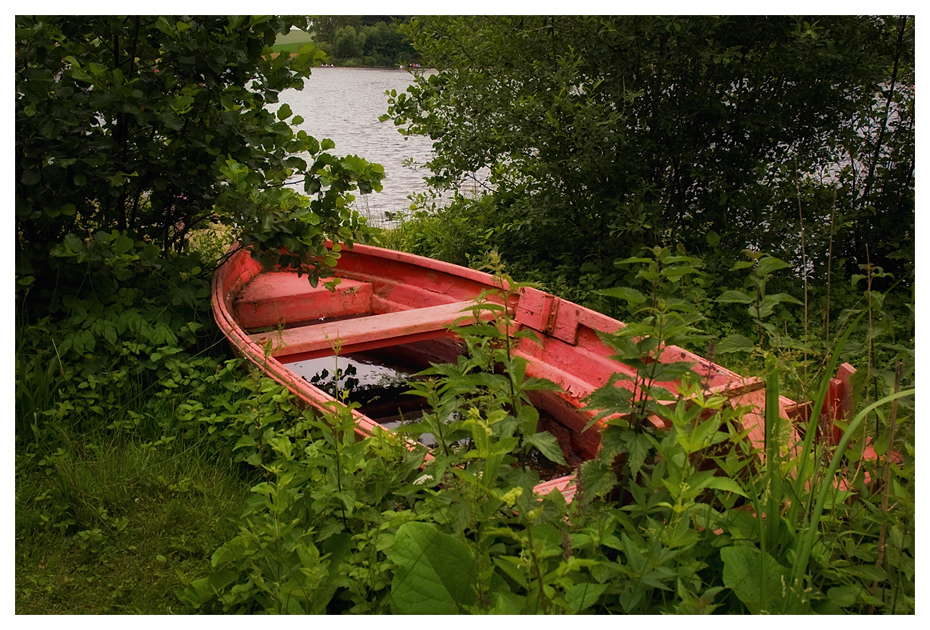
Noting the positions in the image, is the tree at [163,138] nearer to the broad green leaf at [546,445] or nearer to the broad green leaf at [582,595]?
the broad green leaf at [546,445]

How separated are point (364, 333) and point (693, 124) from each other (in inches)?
115

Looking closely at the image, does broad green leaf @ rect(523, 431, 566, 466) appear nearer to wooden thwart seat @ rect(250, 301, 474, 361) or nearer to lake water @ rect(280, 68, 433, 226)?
wooden thwart seat @ rect(250, 301, 474, 361)

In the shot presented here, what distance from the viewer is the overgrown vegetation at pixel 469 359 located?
191 centimetres

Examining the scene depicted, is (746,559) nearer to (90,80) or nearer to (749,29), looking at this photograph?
(90,80)

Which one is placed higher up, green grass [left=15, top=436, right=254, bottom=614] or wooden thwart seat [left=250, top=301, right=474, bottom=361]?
wooden thwart seat [left=250, top=301, right=474, bottom=361]

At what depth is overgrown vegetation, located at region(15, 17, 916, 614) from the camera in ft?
6.27

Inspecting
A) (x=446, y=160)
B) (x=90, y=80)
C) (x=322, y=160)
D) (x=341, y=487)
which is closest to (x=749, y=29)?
(x=446, y=160)

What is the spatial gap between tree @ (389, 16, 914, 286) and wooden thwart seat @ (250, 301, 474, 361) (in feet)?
5.22

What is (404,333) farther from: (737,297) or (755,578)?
(755,578)

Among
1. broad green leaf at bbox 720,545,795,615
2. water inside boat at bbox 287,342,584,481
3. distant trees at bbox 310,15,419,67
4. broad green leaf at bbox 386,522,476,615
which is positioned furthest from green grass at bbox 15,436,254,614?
distant trees at bbox 310,15,419,67

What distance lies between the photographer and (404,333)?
4.28 m

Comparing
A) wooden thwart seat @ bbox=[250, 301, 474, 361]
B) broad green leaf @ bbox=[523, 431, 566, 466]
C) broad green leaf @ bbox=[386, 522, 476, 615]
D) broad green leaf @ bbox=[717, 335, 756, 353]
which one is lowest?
wooden thwart seat @ bbox=[250, 301, 474, 361]

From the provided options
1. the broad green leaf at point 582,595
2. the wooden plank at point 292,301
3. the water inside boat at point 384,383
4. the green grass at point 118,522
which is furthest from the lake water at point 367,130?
the broad green leaf at point 582,595

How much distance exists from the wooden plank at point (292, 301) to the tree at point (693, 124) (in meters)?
1.38
